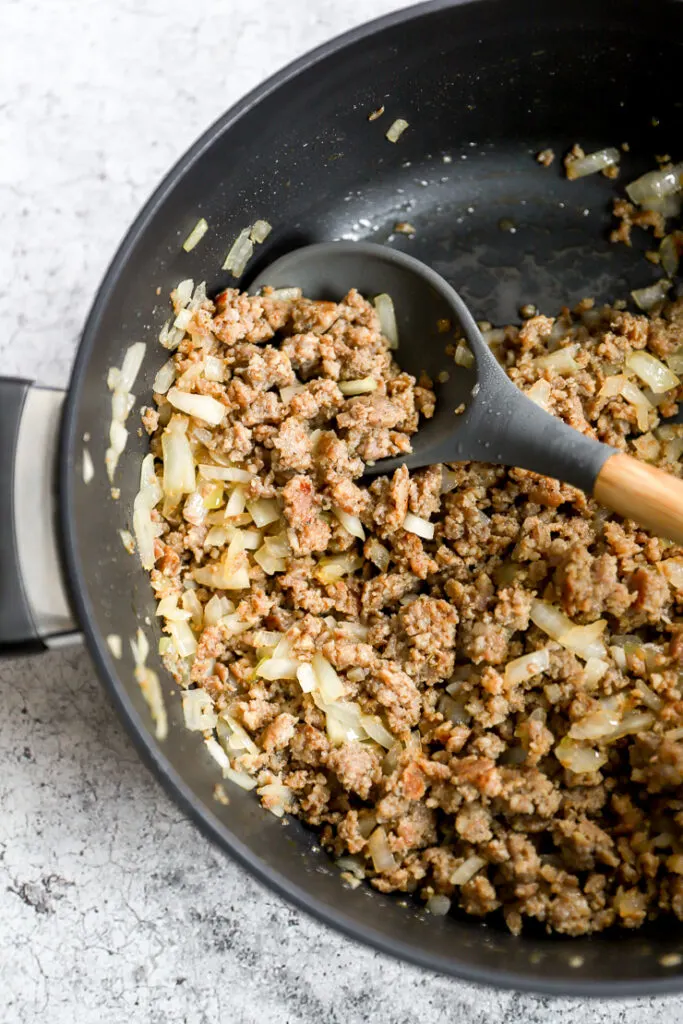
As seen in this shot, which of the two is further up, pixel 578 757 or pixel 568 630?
pixel 568 630

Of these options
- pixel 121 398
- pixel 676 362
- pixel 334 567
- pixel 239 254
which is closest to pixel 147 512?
pixel 121 398

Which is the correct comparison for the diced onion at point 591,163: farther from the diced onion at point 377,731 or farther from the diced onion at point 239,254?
the diced onion at point 377,731

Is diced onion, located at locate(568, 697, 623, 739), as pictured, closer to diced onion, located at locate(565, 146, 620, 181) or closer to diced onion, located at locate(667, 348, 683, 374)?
diced onion, located at locate(667, 348, 683, 374)

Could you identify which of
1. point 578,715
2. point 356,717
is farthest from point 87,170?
point 578,715

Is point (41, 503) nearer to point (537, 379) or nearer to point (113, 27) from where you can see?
point (537, 379)

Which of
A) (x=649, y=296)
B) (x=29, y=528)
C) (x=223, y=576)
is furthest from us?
(x=649, y=296)

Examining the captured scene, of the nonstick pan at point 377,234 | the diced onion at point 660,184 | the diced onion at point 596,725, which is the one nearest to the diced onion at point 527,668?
the diced onion at point 596,725

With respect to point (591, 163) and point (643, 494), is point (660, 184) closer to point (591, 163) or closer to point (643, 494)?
point (591, 163)
